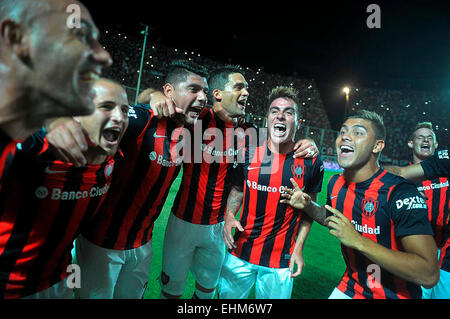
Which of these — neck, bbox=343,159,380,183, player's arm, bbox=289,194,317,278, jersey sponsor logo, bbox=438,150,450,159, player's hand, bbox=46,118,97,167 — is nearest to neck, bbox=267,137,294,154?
player's arm, bbox=289,194,317,278

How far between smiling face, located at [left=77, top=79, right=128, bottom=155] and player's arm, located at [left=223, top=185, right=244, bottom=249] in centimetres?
125

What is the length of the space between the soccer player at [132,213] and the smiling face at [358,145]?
138 cm

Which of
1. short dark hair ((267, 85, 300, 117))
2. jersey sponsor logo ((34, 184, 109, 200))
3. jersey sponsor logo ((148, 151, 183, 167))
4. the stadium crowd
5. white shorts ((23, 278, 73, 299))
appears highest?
the stadium crowd

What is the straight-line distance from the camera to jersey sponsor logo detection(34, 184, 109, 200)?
134cm

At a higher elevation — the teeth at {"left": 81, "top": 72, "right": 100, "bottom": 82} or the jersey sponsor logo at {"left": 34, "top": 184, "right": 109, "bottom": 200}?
the teeth at {"left": 81, "top": 72, "right": 100, "bottom": 82}

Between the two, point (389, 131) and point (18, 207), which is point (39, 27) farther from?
point (389, 131)

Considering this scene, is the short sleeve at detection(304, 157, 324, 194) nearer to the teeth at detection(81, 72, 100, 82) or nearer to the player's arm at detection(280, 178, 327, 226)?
the player's arm at detection(280, 178, 327, 226)

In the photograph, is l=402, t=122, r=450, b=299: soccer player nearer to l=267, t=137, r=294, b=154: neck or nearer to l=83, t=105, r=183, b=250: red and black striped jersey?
l=267, t=137, r=294, b=154: neck

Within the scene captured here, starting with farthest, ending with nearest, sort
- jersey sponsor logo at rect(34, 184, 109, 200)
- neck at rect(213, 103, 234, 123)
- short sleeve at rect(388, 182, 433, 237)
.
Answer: neck at rect(213, 103, 234, 123)
short sleeve at rect(388, 182, 433, 237)
jersey sponsor logo at rect(34, 184, 109, 200)

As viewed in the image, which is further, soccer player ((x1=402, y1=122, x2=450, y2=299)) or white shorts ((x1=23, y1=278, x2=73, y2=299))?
soccer player ((x1=402, y1=122, x2=450, y2=299))

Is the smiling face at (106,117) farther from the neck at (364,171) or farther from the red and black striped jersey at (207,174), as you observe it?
the neck at (364,171)

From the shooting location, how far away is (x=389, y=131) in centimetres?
2508

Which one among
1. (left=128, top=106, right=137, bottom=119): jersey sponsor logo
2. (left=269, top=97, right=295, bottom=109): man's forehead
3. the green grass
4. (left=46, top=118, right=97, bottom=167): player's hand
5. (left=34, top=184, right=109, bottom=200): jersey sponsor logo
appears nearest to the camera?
(left=46, top=118, right=97, bottom=167): player's hand

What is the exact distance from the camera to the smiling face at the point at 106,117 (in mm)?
1526
